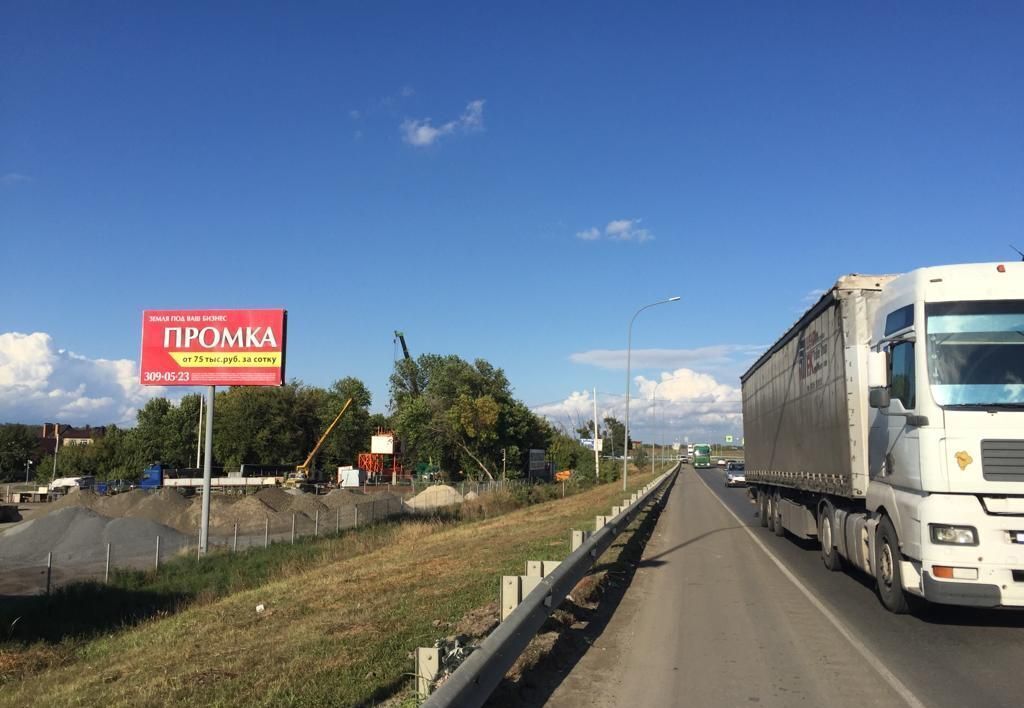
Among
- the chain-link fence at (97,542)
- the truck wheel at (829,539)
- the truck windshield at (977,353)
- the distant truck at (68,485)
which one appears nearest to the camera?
the truck windshield at (977,353)

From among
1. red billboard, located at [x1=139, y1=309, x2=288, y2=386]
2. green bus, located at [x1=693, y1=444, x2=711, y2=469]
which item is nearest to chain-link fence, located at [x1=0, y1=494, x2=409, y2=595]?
red billboard, located at [x1=139, y1=309, x2=288, y2=386]

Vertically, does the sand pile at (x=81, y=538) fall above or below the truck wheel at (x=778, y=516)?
below

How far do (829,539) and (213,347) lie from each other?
24074mm

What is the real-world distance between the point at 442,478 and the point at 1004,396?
232ft

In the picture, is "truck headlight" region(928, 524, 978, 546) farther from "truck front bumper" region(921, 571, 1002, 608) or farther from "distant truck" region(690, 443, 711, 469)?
"distant truck" region(690, 443, 711, 469)

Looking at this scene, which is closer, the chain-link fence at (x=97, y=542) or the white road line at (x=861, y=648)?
the white road line at (x=861, y=648)

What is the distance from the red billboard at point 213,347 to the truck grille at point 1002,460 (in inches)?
1001

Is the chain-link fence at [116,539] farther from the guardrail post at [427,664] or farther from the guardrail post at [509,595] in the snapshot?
the guardrail post at [427,664]

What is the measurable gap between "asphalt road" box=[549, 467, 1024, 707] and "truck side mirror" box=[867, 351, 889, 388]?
2819 millimetres

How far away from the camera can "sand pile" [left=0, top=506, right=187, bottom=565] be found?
91.5 ft

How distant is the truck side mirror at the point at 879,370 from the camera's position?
30.1 ft

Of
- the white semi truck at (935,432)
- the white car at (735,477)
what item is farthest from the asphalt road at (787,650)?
the white car at (735,477)

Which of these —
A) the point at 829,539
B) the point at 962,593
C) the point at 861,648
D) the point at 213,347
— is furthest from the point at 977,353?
the point at 213,347

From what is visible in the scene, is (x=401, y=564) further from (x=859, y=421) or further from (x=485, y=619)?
(x=859, y=421)
